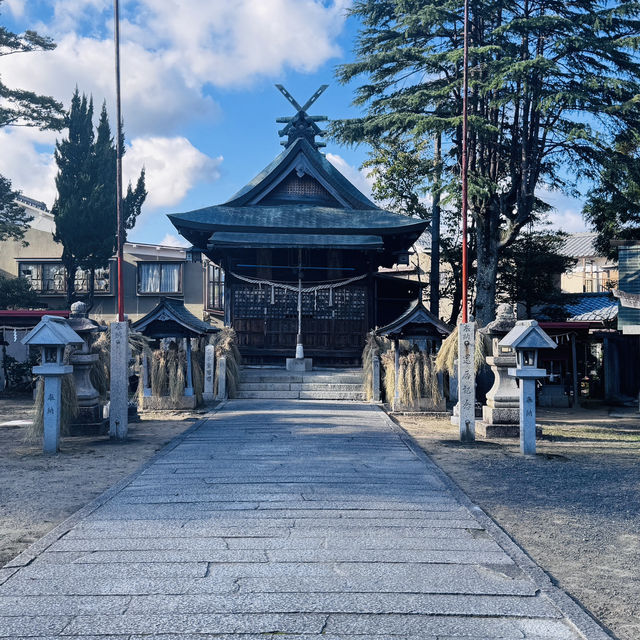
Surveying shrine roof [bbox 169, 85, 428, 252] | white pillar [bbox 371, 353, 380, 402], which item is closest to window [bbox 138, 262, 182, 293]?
shrine roof [bbox 169, 85, 428, 252]

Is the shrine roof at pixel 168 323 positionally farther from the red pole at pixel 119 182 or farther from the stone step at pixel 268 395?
the red pole at pixel 119 182

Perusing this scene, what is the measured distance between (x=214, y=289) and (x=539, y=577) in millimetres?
27452

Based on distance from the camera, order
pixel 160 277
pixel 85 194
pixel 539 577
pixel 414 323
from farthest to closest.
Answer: pixel 160 277 < pixel 85 194 < pixel 414 323 < pixel 539 577

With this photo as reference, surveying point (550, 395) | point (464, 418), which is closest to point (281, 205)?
point (550, 395)

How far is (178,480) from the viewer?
7641 mm

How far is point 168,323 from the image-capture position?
15586mm

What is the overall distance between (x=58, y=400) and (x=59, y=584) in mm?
6020

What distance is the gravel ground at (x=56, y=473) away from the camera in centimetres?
582

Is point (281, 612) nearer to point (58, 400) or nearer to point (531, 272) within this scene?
point (58, 400)

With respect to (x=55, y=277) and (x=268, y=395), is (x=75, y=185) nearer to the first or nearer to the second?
(x=55, y=277)

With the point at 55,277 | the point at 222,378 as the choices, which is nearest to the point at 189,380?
the point at 222,378

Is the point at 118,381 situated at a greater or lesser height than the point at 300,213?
lesser

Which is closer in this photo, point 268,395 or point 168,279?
point 268,395

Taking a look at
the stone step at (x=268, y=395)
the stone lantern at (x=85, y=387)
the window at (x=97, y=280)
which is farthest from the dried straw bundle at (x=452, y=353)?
the window at (x=97, y=280)
